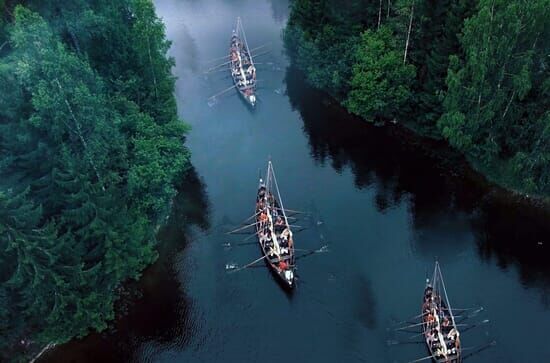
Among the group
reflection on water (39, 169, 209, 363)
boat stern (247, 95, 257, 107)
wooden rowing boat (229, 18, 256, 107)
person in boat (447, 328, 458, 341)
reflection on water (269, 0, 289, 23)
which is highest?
reflection on water (269, 0, 289, 23)

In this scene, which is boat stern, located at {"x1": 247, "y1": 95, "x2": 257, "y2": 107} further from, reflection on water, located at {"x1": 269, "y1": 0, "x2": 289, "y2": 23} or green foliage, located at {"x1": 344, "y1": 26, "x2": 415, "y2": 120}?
reflection on water, located at {"x1": 269, "y1": 0, "x2": 289, "y2": 23}

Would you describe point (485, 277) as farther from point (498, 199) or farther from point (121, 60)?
point (121, 60)

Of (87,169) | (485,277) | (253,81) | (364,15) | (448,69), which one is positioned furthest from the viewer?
(253,81)

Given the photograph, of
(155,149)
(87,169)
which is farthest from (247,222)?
(87,169)

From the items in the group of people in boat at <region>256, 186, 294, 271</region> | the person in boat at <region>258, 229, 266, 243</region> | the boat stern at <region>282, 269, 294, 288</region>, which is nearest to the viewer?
the boat stern at <region>282, 269, 294, 288</region>

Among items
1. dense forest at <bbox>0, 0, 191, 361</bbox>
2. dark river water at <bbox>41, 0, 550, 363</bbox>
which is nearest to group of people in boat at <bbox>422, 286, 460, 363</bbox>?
dark river water at <bbox>41, 0, 550, 363</bbox>

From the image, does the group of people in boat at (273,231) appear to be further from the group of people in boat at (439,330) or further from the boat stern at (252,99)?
the boat stern at (252,99)

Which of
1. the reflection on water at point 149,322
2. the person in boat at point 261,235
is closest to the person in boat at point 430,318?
the person in boat at point 261,235

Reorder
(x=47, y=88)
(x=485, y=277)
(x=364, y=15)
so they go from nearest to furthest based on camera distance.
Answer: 1. (x=47, y=88)
2. (x=485, y=277)
3. (x=364, y=15)
